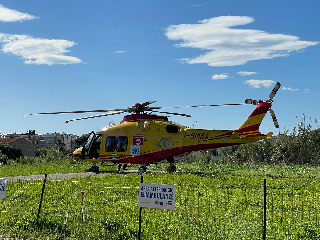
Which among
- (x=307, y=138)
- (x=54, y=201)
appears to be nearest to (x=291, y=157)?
(x=307, y=138)

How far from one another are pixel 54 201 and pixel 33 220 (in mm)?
2438

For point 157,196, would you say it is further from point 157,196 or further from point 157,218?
point 157,218

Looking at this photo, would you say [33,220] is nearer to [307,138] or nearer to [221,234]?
[221,234]

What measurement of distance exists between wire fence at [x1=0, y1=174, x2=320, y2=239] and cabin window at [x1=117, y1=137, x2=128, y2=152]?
431 inches

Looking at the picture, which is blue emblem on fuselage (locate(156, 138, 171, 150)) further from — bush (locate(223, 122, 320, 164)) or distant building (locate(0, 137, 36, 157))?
distant building (locate(0, 137, 36, 157))

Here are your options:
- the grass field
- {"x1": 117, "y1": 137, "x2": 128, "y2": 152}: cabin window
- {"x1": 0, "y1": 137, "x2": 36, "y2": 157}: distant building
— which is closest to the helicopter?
{"x1": 117, "y1": 137, "x2": 128, "y2": 152}: cabin window

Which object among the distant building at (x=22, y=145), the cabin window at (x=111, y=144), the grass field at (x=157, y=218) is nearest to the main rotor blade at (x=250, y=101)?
the cabin window at (x=111, y=144)

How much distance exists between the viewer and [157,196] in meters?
9.42

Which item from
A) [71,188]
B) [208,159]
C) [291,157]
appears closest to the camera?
[71,188]

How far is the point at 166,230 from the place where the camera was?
9828 millimetres

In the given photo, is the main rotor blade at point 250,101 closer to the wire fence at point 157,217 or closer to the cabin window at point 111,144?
the cabin window at point 111,144

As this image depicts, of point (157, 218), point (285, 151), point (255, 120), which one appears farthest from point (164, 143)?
point (285, 151)

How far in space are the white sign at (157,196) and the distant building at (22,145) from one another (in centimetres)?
6604

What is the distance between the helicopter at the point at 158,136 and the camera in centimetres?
2528
